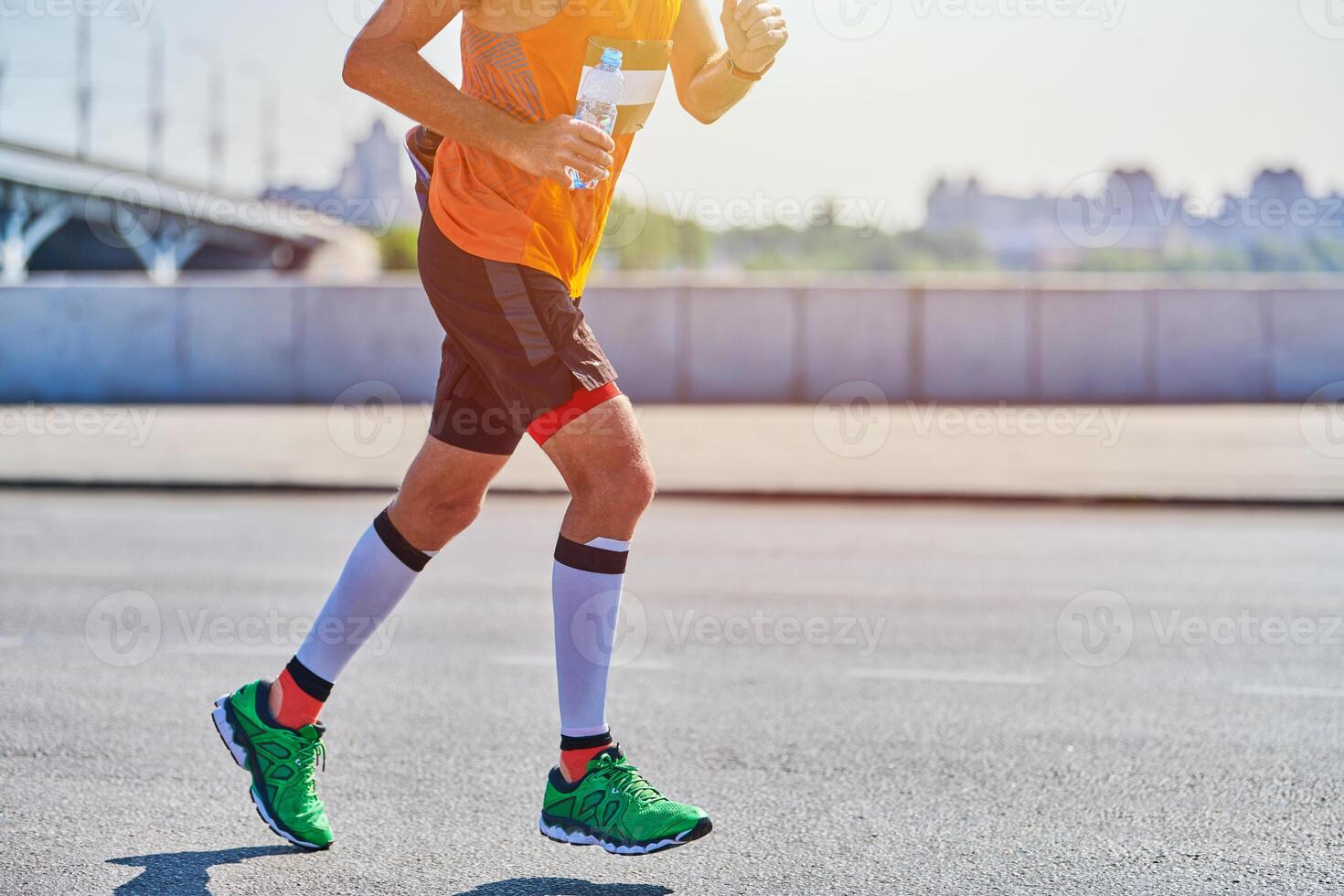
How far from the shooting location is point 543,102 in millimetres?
2961

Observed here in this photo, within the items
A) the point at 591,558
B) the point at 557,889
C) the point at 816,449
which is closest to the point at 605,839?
the point at 557,889

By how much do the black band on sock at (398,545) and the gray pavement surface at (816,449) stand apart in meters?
8.16

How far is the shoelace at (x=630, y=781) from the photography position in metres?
2.87

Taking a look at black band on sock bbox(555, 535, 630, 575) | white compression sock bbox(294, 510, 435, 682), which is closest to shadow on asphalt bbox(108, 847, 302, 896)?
white compression sock bbox(294, 510, 435, 682)

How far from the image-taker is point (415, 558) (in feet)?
10.4

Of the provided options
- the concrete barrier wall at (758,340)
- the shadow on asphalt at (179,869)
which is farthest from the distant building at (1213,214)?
the shadow on asphalt at (179,869)

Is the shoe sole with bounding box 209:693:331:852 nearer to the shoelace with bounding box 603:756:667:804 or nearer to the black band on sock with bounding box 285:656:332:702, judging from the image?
the black band on sock with bounding box 285:656:332:702

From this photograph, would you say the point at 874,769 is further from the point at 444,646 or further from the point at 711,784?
the point at 444,646

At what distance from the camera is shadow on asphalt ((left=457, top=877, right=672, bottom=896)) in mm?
2877

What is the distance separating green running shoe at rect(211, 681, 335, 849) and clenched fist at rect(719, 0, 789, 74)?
1683 mm

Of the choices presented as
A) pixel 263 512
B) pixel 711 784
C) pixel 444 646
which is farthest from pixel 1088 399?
pixel 711 784

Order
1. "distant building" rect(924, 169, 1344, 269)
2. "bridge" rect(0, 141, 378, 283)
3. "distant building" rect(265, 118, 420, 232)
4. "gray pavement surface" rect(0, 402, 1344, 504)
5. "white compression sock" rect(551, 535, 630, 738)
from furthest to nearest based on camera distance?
"distant building" rect(265, 118, 420, 232) → "bridge" rect(0, 141, 378, 283) → "distant building" rect(924, 169, 1344, 269) → "gray pavement surface" rect(0, 402, 1344, 504) → "white compression sock" rect(551, 535, 630, 738)

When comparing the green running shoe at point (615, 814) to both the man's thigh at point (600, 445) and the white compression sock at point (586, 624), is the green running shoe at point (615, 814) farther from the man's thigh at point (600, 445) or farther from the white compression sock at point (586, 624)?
the man's thigh at point (600, 445)

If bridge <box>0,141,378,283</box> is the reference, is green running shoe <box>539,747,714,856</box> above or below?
below
